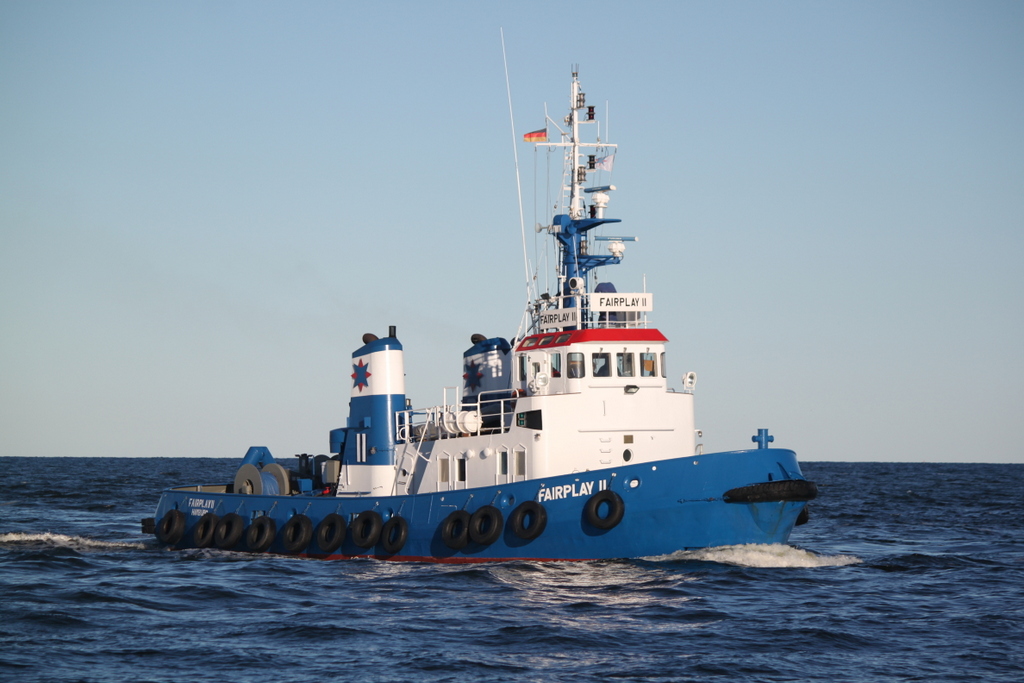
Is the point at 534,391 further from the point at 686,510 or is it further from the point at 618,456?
the point at 686,510

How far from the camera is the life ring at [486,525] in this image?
21.4 metres

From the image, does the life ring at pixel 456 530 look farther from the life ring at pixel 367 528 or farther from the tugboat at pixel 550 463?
the life ring at pixel 367 528

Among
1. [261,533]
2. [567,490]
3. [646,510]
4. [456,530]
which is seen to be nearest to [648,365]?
[567,490]

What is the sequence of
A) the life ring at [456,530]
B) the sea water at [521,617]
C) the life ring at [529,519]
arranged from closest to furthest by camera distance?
the sea water at [521,617], the life ring at [529,519], the life ring at [456,530]

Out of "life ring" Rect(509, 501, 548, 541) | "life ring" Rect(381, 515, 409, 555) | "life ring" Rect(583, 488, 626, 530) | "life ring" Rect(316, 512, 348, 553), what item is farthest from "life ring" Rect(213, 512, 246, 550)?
"life ring" Rect(583, 488, 626, 530)

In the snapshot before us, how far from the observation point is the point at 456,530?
22109mm

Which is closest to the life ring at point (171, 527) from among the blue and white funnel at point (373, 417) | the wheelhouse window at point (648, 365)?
the blue and white funnel at point (373, 417)

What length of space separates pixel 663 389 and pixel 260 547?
10.4 meters

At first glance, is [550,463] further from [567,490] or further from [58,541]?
[58,541]

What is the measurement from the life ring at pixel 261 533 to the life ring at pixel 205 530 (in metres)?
1.52

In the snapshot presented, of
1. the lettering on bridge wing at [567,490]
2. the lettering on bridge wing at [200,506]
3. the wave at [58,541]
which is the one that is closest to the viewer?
the lettering on bridge wing at [567,490]

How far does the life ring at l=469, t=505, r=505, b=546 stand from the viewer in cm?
2142

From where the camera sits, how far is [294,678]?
1344 centimetres

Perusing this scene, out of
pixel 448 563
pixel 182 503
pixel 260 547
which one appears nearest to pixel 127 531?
pixel 182 503
